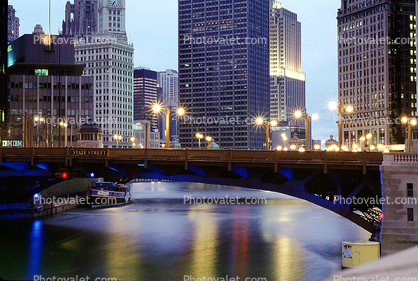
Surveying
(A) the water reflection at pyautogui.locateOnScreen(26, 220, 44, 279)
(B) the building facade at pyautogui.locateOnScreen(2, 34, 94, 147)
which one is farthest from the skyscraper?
(A) the water reflection at pyautogui.locateOnScreen(26, 220, 44, 279)

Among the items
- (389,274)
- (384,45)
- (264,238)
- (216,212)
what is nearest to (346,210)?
(264,238)

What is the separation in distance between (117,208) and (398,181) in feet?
210

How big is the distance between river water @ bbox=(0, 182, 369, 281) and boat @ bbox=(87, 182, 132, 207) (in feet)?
40.4

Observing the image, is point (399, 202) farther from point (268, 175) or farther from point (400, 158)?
point (268, 175)

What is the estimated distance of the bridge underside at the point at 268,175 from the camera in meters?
38.4

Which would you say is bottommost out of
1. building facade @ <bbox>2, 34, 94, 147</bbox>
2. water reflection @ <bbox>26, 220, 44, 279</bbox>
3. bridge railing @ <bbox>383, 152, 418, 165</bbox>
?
water reflection @ <bbox>26, 220, 44, 279</bbox>

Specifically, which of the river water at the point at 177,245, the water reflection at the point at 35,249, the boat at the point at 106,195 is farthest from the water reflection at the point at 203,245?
the boat at the point at 106,195

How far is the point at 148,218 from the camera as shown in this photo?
240 feet

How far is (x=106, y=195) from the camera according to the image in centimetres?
9431

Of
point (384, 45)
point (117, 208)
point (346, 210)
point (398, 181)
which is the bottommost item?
point (117, 208)

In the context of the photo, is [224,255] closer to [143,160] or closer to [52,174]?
[143,160]

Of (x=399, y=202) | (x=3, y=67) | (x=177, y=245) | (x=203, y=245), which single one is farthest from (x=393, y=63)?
(x=399, y=202)

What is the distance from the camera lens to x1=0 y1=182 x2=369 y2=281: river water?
39.8m

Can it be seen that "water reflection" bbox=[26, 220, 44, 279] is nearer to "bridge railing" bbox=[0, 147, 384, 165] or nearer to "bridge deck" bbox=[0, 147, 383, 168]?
"bridge deck" bbox=[0, 147, 383, 168]
